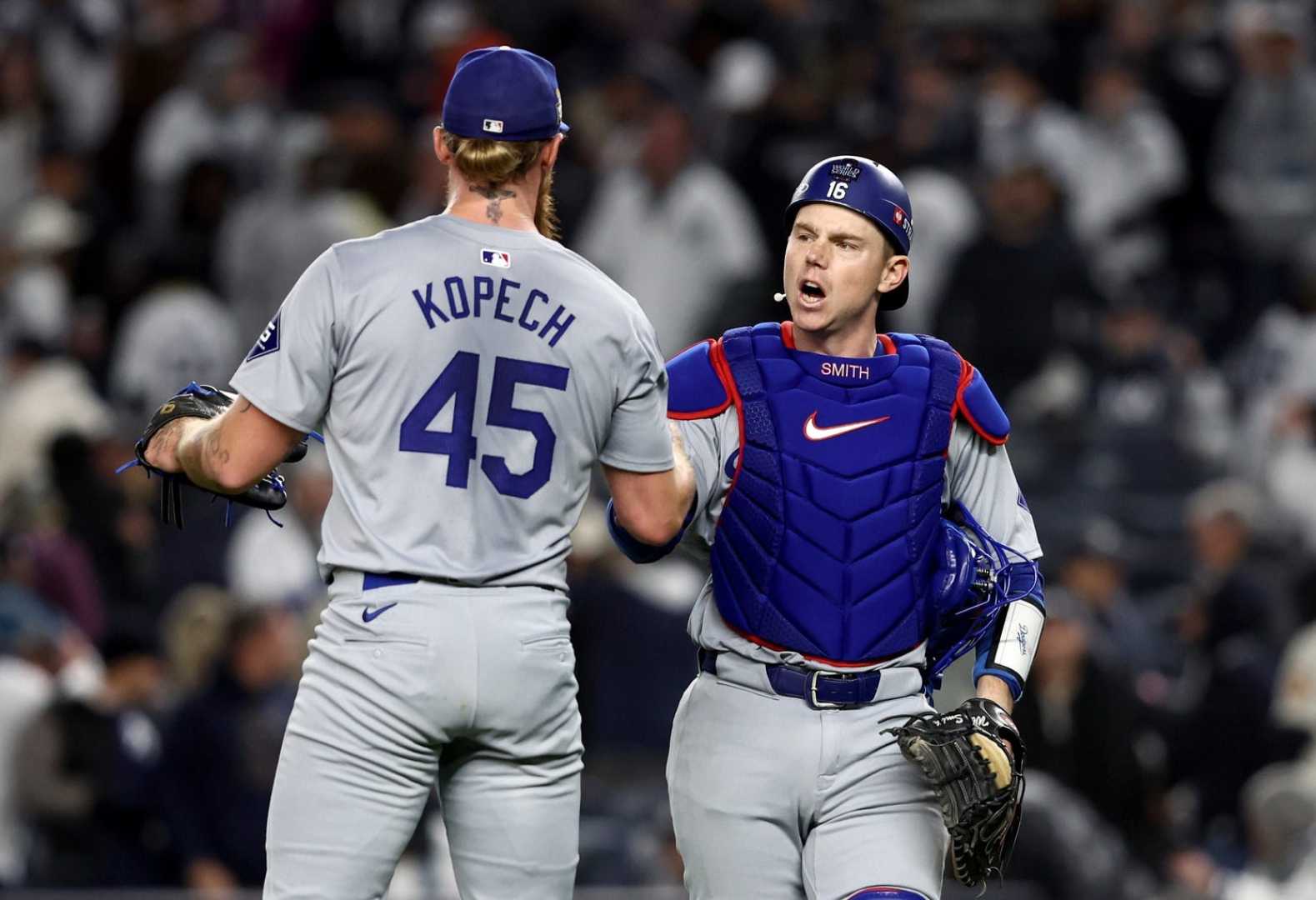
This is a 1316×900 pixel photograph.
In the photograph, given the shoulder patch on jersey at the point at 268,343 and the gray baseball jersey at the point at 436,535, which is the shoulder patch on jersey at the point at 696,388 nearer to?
the gray baseball jersey at the point at 436,535

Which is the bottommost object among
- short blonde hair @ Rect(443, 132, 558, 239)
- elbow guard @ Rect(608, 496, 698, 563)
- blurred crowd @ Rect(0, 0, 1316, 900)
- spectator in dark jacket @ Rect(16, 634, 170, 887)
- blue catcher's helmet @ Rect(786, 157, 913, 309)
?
spectator in dark jacket @ Rect(16, 634, 170, 887)

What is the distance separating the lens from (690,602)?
10.6 meters

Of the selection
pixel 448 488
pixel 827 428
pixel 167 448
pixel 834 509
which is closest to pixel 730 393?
pixel 827 428

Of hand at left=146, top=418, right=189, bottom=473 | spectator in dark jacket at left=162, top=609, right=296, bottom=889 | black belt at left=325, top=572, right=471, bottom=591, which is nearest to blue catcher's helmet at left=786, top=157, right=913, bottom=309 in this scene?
black belt at left=325, top=572, right=471, bottom=591

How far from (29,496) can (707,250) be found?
12.1 feet

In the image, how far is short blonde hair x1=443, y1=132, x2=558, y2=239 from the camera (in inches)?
172

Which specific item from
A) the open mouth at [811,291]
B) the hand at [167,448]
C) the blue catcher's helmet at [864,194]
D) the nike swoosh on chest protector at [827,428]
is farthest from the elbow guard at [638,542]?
the hand at [167,448]

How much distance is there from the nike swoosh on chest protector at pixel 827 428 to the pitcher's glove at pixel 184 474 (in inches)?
42.0

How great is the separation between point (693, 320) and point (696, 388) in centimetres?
715

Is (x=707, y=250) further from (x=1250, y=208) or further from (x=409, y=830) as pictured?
(x=409, y=830)

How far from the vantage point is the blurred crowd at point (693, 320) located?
9219 mm

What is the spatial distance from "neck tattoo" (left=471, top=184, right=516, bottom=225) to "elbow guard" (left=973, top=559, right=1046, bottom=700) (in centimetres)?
140

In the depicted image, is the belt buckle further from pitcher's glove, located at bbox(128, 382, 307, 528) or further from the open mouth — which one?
pitcher's glove, located at bbox(128, 382, 307, 528)

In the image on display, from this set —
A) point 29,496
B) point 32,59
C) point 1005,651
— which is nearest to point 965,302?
point 29,496
